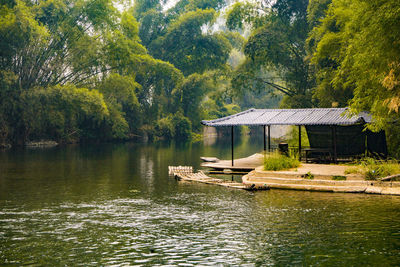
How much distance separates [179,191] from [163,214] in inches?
218

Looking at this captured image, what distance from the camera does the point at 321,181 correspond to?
24.3 meters

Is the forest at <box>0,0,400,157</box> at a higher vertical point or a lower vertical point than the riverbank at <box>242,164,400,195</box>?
higher

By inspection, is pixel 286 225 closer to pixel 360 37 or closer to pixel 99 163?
pixel 360 37

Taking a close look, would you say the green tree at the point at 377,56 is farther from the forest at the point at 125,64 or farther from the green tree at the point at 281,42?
the green tree at the point at 281,42

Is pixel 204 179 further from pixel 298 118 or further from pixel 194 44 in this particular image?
pixel 194 44

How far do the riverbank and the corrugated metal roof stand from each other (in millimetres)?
2859

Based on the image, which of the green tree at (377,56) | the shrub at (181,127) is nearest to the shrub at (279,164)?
the green tree at (377,56)

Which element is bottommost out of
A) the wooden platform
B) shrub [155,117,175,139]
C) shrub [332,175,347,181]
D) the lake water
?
the lake water

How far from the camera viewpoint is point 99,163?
130ft

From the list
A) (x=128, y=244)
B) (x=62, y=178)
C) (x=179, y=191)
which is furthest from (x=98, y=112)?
(x=128, y=244)

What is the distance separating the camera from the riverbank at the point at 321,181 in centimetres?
2316

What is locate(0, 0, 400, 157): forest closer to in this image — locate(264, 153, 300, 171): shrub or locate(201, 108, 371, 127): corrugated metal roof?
locate(201, 108, 371, 127): corrugated metal roof

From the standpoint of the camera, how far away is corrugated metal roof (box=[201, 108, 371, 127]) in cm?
2877

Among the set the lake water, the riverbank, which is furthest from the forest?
the lake water
